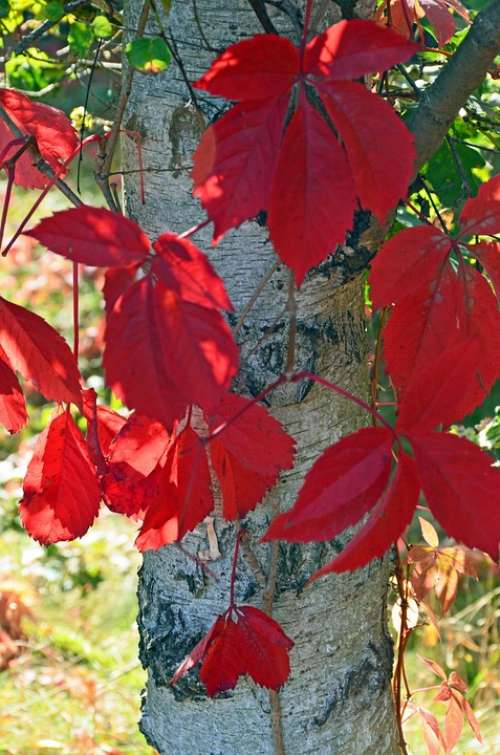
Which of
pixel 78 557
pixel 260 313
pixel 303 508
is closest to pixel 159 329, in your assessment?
pixel 303 508

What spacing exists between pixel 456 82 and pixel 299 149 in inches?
9.3

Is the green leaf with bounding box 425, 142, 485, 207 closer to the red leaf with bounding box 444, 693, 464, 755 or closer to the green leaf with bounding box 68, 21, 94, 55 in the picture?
the green leaf with bounding box 68, 21, 94, 55

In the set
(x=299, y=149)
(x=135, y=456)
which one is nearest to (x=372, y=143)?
(x=299, y=149)

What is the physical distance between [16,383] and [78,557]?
2.44 meters

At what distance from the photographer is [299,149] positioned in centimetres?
59

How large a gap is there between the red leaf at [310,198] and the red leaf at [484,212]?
7.7 inches

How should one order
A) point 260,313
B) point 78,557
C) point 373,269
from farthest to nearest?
point 78,557, point 260,313, point 373,269

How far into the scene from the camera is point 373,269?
0.73 metres

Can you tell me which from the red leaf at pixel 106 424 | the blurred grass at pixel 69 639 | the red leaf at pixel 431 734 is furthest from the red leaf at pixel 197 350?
→ the blurred grass at pixel 69 639

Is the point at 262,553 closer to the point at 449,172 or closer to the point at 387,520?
the point at 387,520

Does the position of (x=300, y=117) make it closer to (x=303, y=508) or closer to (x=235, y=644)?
(x=303, y=508)

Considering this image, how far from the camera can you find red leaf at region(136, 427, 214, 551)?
0.76 metres

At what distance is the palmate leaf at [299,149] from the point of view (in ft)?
1.93

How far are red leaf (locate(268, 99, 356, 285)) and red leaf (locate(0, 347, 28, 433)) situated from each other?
275 millimetres
